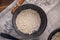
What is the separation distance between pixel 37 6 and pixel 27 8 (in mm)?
46

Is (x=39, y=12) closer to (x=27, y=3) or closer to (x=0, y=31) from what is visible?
(x=27, y=3)

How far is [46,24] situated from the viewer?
776 millimetres

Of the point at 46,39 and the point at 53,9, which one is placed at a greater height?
A: the point at 53,9

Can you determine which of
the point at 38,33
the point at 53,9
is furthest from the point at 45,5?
the point at 38,33

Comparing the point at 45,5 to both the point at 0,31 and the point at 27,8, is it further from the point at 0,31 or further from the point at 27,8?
the point at 0,31

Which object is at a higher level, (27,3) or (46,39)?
(27,3)

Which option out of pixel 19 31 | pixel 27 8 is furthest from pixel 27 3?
pixel 19 31

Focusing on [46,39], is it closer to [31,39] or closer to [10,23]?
[31,39]

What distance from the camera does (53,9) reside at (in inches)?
32.2

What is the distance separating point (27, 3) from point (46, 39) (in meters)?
0.19

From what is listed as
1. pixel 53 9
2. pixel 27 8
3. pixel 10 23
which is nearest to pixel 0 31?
pixel 10 23

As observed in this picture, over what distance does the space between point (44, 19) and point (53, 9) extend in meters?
0.08

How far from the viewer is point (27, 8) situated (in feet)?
2.58

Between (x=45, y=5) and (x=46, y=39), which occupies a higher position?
(x=45, y=5)
